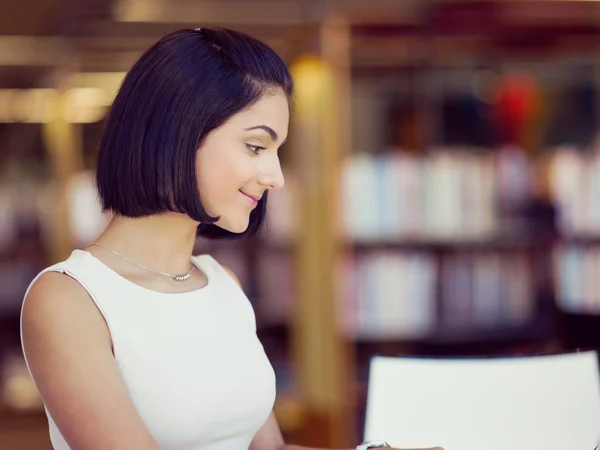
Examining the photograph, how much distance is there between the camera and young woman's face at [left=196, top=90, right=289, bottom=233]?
4.63 feet

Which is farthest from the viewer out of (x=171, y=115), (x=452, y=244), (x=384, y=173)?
(x=452, y=244)

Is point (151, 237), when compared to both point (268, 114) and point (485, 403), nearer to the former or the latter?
point (268, 114)

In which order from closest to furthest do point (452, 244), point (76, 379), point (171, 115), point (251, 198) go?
point (76, 379) → point (171, 115) → point (251, 198) → point (452, 244)

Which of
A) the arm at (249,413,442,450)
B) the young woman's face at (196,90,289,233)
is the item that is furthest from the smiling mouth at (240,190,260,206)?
the arm at (249,413,442,450)

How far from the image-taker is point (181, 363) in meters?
1.40

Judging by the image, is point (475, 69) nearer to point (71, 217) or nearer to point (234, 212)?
point (71, 217)

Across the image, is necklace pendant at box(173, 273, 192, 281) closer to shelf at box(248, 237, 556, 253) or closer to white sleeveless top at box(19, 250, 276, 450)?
white sleeveless top at box(19, 250, 276, 450)

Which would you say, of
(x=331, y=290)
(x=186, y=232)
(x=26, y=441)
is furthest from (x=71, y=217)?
(x=186, y=232)

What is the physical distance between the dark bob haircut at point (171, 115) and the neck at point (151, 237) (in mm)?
39

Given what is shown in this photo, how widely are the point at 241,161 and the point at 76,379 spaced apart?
42cm

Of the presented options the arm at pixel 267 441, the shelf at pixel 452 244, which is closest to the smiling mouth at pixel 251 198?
the arm at pixel 267 441

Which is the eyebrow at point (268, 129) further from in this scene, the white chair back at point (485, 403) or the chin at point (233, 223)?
the white chair back at point (485, 403)

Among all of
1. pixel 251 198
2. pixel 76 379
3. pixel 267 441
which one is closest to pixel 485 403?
pixel 267 441

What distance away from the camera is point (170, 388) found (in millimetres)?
1375
